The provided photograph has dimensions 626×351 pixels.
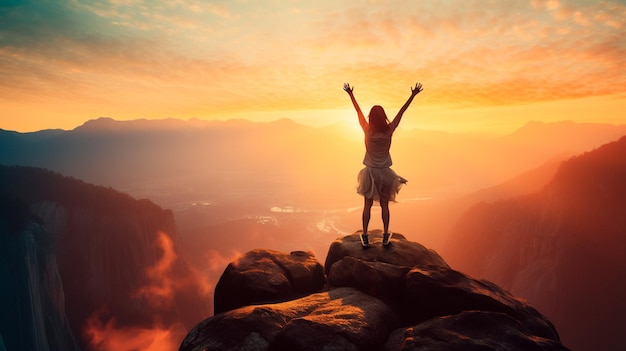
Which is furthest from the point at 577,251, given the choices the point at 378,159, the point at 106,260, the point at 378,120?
the point at 106,260

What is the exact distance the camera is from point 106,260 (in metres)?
44.8

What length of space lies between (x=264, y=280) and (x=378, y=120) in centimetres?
493

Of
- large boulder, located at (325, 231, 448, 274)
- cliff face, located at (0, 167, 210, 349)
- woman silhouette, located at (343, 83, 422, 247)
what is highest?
woman silhouette, located at (343, 83, 422, 247)

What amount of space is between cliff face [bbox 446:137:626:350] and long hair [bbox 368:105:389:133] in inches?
1893

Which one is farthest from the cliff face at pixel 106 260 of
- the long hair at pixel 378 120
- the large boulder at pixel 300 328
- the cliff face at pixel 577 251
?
the cliff face at pixel 577 251

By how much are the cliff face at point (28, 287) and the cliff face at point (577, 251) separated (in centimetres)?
6137

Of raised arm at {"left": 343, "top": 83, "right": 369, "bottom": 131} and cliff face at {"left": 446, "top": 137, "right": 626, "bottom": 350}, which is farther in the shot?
cliff face at {"left": 446, "top": 137, "right": 626, "bottom": 350}

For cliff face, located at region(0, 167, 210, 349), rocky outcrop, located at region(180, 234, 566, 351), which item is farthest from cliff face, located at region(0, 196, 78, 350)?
rocky outcrop, located at region(180, 234, 566, 351)

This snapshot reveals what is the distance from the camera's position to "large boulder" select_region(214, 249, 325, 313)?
7031 millimetres

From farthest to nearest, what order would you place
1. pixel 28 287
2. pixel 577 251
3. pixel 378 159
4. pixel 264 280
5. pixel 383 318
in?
pixel 577 251
pixel 28 287
pixel 378 159
pixel 264 280
pixel 383 318

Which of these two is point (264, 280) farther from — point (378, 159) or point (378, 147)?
point (378, 147)

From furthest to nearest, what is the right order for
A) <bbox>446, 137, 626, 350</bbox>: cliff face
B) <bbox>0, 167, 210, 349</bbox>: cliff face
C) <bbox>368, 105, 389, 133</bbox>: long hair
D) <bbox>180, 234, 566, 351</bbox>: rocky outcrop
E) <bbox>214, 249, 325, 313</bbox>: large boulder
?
<bbox>0, 167, 210, 349</bbox>: cliff face, <bbox>446, 137, 626, 350</bbox>: cliff face, <bbox>368, 105, 389, 133</bbox>: long hair, <bbox>214, 249, 325, 313</bbox>: large boulder, <bbox>180, 234, 566, 351</bbox>: rocky outcrop

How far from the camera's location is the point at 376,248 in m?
8.37

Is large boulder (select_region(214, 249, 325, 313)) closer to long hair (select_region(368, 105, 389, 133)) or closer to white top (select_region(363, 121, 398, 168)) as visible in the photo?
white top (select_region(363, 121, 398, 168))
